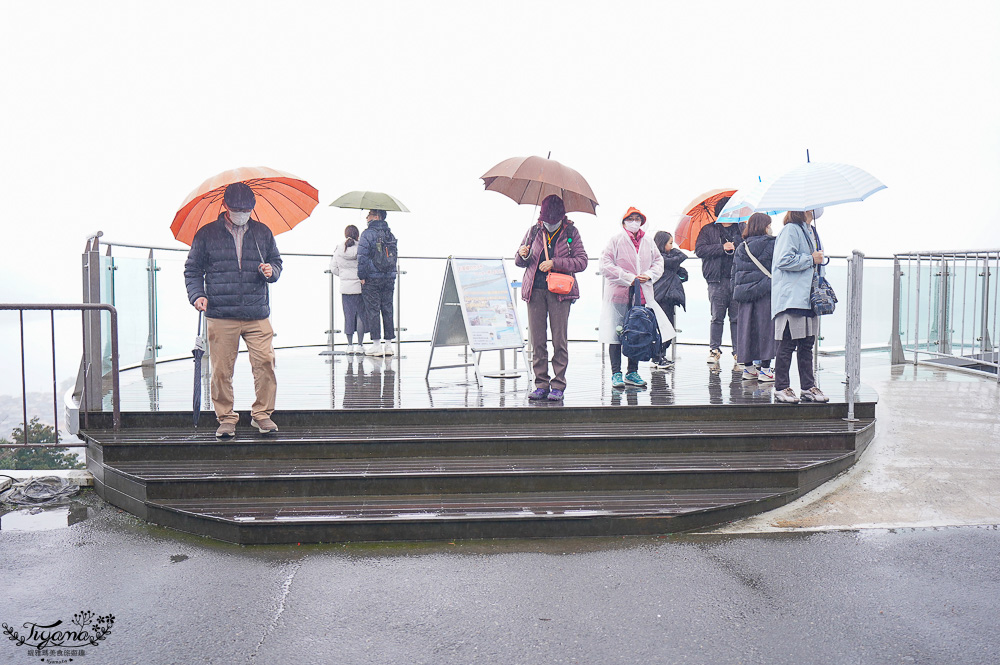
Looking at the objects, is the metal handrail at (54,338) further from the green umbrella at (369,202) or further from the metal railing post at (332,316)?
the metal railing post at (332,316)

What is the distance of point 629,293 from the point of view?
770 cm

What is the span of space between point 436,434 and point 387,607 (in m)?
2.41

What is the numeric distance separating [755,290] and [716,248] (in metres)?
1.29

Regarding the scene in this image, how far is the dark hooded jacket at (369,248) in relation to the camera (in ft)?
32.5

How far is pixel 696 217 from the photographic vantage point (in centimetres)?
928

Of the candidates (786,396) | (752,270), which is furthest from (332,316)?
(786,396)

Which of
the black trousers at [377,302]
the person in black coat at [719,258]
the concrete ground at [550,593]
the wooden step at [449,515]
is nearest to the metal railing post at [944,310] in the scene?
the person in black coat at [719,258]

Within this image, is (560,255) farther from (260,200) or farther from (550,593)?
(550,593)

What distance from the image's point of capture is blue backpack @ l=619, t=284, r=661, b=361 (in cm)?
748

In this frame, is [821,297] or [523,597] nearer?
[523,597]

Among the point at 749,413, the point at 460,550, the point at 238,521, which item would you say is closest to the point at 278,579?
the point at 238,521

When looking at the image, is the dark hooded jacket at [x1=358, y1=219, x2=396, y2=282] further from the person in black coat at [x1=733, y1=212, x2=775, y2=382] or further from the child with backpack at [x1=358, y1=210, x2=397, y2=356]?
the person in black coat at [x1=733, y1=212, x2=775, y2=382]

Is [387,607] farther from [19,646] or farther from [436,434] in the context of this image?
[436,434]

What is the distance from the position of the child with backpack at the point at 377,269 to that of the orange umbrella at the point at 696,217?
11.8 feet
